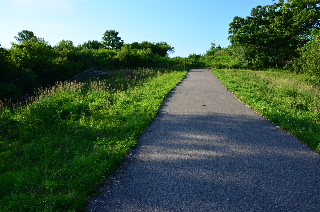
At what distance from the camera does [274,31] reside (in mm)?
30219

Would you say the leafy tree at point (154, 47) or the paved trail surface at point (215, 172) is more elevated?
the leafy tree at point (154, 47)

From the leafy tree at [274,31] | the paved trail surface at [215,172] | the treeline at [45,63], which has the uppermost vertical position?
the leafy tree at [274,31]

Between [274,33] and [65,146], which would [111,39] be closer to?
[274,33]

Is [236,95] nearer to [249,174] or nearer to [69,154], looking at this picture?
[249,174]

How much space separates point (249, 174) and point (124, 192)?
8.07 ft

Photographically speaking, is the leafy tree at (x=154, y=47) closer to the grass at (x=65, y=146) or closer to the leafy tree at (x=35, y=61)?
the leafy tree at (x=35, y=61)

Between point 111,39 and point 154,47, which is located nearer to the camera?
point 154,47

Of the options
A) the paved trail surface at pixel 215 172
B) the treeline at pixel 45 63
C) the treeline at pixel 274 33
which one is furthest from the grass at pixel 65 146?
the treeline at pixel 274 33

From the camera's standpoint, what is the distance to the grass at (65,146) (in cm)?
420

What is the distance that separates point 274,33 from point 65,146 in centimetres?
3082

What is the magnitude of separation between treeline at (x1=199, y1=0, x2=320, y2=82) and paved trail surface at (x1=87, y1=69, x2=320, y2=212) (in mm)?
24931

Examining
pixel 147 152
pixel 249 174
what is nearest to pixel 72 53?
pixel 147 152

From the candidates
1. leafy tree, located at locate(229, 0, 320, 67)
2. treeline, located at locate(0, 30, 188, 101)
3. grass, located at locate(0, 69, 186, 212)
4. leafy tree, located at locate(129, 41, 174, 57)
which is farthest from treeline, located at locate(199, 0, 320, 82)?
grass, located at locate(0, 69, 186, 212)

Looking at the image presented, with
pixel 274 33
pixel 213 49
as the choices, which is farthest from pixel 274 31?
pixel 213 49
